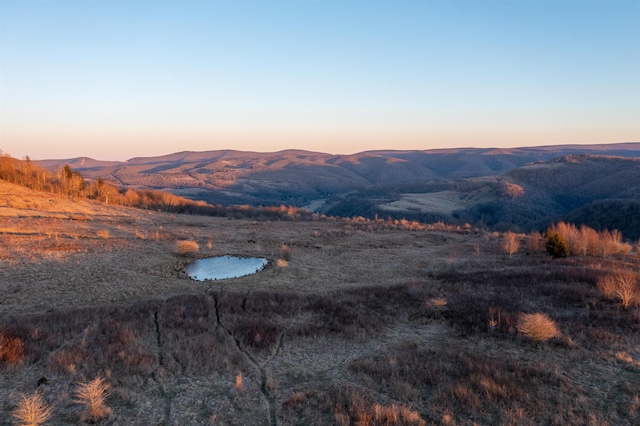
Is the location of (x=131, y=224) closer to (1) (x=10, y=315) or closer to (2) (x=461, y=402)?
(1) (x=10, y=315)

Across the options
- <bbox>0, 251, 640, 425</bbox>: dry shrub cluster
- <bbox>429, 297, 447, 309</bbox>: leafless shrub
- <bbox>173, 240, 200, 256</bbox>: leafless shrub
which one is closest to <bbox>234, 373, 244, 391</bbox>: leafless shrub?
<bbox>0, 251, 640, 425</bbox>: dry shrub cluster

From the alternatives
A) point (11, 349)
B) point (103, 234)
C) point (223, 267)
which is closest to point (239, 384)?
point (11, 349)

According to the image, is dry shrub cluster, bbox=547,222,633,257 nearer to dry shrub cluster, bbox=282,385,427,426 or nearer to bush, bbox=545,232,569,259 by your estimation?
bush, bbox=545,232,569,259

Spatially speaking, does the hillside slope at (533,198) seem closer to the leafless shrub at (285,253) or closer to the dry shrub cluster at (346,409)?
the leafless shrub at (285,253)

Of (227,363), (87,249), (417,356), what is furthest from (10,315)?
(417,356)

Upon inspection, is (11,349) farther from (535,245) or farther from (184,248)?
(535,245)

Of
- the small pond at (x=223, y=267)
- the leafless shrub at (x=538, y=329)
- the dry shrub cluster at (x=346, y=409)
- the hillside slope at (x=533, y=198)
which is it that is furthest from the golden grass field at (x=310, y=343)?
the hillside slope at (x=533, y=198)
